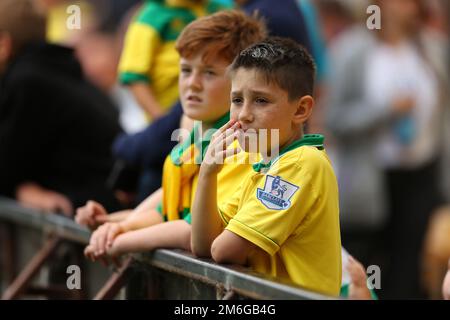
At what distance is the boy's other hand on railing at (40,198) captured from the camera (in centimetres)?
762

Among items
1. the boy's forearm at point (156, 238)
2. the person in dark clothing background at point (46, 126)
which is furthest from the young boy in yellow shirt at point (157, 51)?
the boy's forearm at point (156, 238)

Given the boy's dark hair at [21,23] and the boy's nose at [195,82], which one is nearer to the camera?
the boy's nose at [195,82]

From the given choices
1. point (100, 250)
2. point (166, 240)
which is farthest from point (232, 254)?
point (100, 250)

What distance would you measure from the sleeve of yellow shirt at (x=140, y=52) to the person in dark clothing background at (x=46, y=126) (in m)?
0.55

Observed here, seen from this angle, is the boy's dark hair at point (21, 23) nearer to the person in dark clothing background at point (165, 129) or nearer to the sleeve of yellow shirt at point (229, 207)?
the person in dark clothing background at point (165, 129)

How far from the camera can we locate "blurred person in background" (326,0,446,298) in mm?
10148

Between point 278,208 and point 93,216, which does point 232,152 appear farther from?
point 93,216

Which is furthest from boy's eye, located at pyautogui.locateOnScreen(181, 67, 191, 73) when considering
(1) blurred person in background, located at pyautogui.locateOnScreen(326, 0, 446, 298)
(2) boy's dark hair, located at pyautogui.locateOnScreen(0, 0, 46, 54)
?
(1) blurred person in background, located at pyautogui.locateOnScreen(326, 0, 446, 298)

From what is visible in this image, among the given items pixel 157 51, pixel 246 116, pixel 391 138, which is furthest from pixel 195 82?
pixel 391 138

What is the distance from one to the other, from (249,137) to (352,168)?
5795mm

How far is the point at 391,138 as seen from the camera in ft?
Answer: 33.9

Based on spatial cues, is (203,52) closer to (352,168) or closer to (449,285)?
(449,285)

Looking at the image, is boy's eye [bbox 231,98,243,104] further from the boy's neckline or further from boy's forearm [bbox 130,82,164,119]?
boy's forearm [bbox 130,82,164,119]

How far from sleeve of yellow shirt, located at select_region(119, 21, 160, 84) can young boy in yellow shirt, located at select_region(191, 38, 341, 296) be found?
250 centimetres
